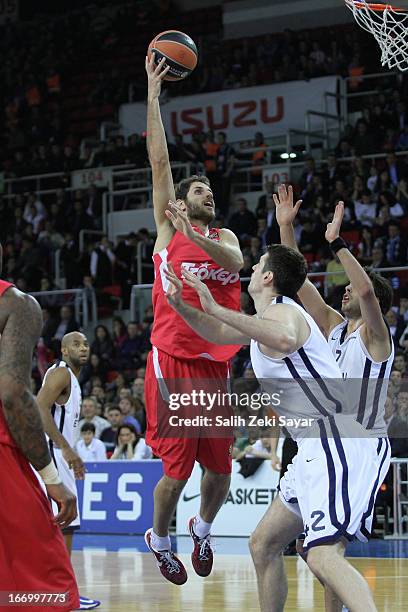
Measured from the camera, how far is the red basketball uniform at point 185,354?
7.27 m

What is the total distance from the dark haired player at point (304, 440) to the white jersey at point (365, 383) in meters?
0.41

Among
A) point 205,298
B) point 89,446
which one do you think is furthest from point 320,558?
point 89,446

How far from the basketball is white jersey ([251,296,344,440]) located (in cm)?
227

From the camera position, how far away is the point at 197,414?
23.3 ft

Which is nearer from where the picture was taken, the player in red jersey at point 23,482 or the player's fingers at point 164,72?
the player in red jersey at point 23,482

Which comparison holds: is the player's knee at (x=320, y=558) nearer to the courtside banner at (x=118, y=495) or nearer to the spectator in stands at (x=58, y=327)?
the courtside banner at (x=118, y=495)

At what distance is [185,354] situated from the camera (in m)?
7.30

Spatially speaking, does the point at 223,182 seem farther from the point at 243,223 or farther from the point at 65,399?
the point at 65,399

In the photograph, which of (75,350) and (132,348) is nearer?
(75,350)

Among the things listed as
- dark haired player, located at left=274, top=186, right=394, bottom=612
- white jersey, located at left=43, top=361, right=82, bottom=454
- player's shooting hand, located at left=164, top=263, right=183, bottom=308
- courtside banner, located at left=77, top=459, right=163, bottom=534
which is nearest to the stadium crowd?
courtside banner, located at left=77, top=459, right=163, bottom=534

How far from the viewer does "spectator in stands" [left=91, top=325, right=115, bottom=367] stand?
18484 mm

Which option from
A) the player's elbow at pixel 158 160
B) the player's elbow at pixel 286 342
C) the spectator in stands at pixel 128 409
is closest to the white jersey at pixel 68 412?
the player's elbow at pixel 158 160

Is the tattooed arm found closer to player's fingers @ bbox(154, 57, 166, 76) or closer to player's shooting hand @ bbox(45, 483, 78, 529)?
player's shooting hand @ bbox(45, 483, 78, 529)

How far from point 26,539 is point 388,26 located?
5362 mm
